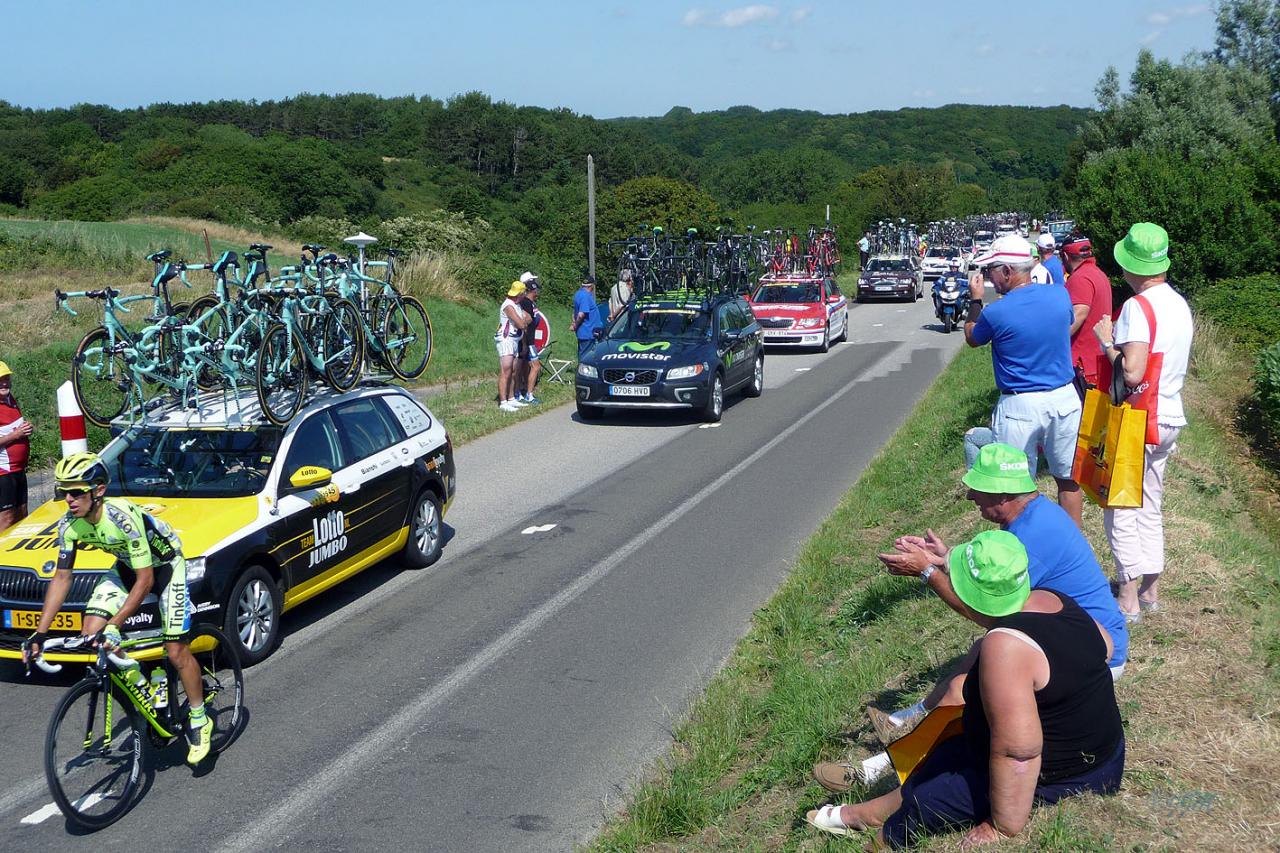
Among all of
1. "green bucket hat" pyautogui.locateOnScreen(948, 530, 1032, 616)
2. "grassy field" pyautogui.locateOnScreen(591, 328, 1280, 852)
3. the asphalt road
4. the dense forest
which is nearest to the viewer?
"green bucket hat" pyautogui.locateOnScreen(948, 530, 1032, 616)

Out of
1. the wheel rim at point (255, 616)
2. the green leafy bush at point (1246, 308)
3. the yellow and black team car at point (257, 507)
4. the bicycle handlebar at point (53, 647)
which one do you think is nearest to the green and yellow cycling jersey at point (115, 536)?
the yellow and black team car at point (257, 507)

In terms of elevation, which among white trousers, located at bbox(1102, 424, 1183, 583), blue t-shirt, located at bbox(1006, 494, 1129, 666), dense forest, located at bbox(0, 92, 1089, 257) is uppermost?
dense forest, located at bbox(0, 92, 1089, 257)

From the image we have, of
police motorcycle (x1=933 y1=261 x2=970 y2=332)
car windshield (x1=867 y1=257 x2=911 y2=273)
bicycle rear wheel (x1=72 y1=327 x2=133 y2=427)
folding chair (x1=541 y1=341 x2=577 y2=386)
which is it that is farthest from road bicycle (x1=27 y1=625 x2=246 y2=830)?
car windshield (x1=867 y1=257 x2=911 y2=273)

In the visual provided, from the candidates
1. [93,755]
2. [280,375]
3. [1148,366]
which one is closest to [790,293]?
[280,375]

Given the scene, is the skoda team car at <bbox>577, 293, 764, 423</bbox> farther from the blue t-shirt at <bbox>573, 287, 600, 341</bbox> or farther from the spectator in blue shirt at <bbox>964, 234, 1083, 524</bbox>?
the spectator in blue shirt at <bbox>964, 234, 1083, 524</bbox>

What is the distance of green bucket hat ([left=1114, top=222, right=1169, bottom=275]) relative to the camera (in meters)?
6.38

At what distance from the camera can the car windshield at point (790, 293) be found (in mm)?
27625

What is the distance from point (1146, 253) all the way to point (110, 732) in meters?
5.93

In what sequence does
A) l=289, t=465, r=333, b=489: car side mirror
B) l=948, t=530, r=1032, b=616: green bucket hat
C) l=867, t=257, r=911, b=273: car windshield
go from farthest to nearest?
l=867, t=257, r=911, b=273: car windshield < l=289, t=465, r=333, b=489: car side mirror < l=948, t=530, r=1032, b=616: green bucket hat

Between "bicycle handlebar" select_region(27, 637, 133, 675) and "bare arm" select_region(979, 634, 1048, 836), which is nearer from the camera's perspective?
"bare arm" select_region(979, 634, 1048, 836)

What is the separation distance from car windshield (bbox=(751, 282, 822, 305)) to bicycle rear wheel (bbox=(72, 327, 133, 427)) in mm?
19577

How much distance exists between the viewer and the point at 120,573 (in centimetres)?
612

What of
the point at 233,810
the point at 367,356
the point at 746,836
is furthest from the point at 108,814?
the point at 367,356

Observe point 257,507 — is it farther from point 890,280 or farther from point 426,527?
point 890,280
